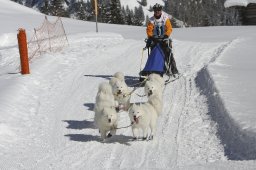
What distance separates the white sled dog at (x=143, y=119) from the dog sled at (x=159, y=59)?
3646 mm

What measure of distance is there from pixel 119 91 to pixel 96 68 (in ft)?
15.0

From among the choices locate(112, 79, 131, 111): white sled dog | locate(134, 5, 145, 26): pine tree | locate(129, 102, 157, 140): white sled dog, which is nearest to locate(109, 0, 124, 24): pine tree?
locate(134, 5, 145, 26): pine tree

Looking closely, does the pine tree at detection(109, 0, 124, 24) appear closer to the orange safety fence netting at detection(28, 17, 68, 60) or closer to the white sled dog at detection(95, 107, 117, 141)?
the orange safety fence netting at detection(28, 17, 68, 60)

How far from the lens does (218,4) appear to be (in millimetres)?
134750

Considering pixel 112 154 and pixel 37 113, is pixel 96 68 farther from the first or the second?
pixel 112 154

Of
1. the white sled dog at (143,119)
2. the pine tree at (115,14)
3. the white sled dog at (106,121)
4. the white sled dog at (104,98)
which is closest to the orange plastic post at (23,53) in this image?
the white sled dog at (104,98)

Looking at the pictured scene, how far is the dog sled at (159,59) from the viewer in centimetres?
1097

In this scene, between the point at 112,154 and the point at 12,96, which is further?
the point at 12,96

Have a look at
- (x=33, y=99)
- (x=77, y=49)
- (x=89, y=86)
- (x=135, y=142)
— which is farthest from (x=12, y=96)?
(x=77, y=49)

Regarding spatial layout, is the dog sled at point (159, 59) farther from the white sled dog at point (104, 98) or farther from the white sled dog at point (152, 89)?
the white sled dog at point (104, 98)

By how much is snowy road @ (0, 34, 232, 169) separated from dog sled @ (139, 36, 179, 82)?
0.40 metres

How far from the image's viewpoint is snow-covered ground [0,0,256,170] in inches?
253

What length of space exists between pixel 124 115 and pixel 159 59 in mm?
2741

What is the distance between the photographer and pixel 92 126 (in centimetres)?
812
